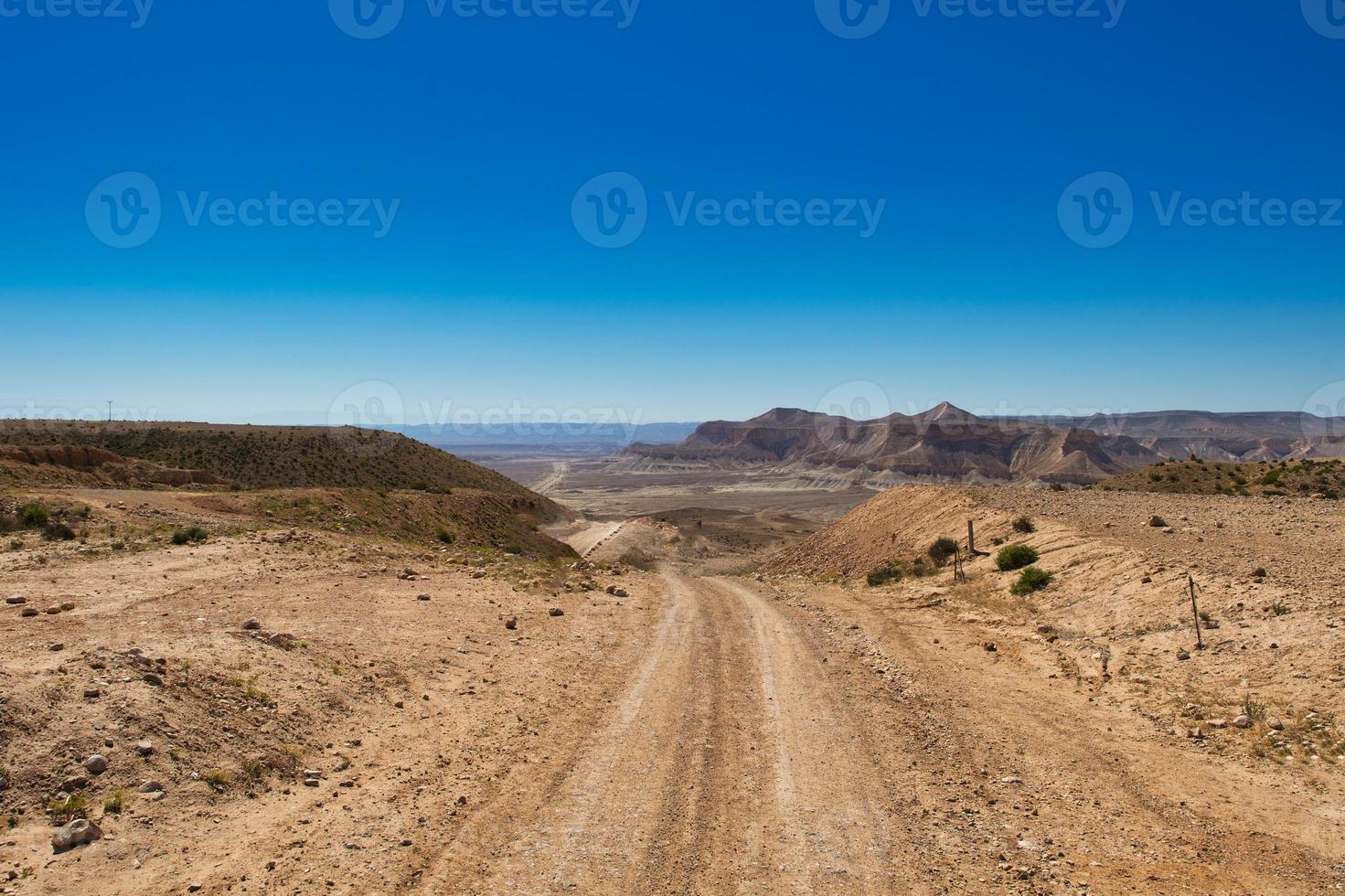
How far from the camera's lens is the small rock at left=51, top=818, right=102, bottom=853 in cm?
653

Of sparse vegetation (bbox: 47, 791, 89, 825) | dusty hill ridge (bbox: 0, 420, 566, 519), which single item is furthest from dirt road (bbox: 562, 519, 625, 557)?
sparse vegetation (bbox: 47, 791, 89, 825)

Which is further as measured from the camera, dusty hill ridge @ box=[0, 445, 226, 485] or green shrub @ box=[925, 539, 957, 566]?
dusty hill ridge @ box=[0, 445, 226, 485]

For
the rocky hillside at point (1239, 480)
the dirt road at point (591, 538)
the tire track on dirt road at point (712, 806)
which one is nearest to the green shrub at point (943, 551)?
the tire track on dirt road at point (712, 806)

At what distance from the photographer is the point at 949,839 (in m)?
7.67

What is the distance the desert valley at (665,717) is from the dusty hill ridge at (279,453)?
3855 cm

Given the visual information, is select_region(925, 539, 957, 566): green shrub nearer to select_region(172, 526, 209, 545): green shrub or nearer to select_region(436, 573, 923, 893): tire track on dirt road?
select_region(436, 573, 923, 893): tire track on dirt road

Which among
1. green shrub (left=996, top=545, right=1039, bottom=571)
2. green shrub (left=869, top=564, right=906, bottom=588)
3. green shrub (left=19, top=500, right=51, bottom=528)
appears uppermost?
green shrub (left=19, top=500, right=51, bottom=528)

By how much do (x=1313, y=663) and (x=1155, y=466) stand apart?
151ft

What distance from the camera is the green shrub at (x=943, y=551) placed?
2502cm

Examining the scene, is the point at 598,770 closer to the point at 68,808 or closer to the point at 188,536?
the point at 68,808

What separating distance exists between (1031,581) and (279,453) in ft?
215

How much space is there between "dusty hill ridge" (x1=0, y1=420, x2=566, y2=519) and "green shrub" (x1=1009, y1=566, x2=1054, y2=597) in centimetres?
4618

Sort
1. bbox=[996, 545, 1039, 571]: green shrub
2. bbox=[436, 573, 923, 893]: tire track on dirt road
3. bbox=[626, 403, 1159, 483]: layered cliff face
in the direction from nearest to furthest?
bbox=[436, 573, 923, 893]: tire track on dirt road → bbox=[996, 545, 1039, 571]: green shrub → bbox=[626, 403, 1159, 483]: layered cliff face

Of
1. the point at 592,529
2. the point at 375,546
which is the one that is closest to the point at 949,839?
the point at 375,546
